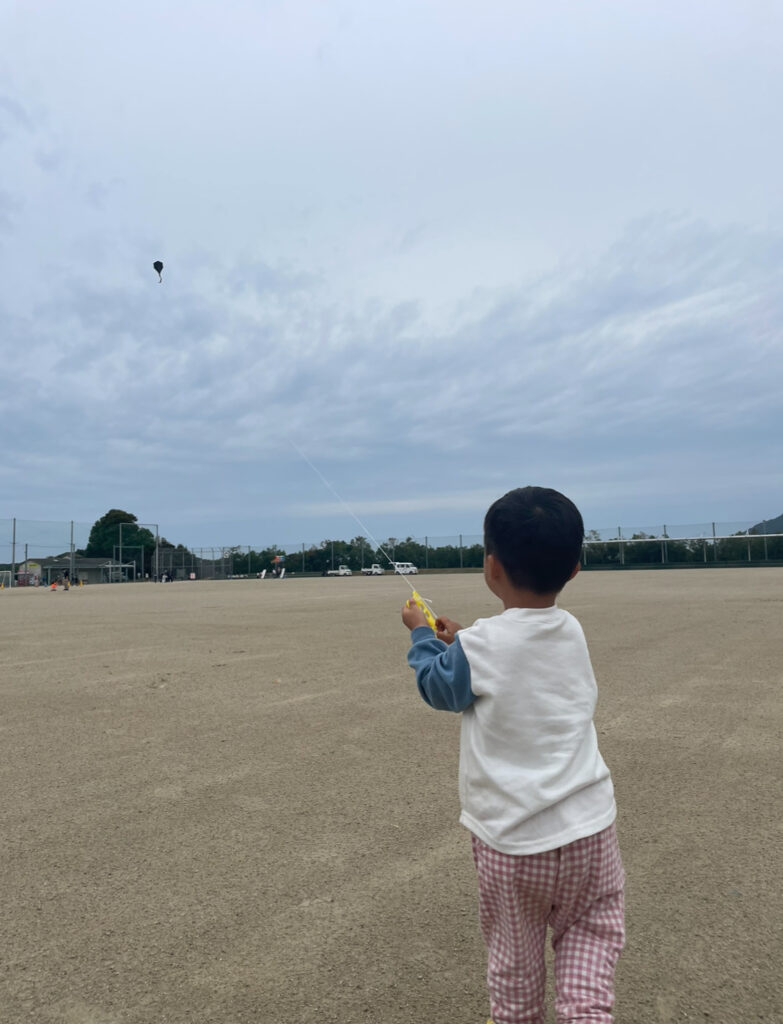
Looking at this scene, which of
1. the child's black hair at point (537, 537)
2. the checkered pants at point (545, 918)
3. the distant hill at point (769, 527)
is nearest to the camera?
the checkered pants at point (545, 918)

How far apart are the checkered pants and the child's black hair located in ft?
1.98

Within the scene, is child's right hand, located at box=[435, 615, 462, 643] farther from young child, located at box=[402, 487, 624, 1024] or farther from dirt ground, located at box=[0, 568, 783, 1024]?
dirt ground, located at box=[0, 568, 783, 1024]

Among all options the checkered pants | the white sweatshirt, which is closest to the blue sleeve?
the white sweatshirt

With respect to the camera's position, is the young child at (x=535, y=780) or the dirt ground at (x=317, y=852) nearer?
the young child at (x=535, y=780)

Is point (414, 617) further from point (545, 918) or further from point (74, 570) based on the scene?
point (74, 570)

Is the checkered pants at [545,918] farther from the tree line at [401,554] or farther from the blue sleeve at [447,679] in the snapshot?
the tree line at [401,554]

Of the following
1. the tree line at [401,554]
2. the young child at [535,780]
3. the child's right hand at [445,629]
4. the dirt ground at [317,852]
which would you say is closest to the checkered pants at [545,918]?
the young child at [535,780]

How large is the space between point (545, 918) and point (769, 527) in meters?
54.9

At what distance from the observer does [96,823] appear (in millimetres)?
3393

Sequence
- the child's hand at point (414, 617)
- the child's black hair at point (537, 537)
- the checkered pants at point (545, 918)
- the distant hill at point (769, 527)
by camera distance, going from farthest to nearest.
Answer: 1. the distant hill at point (769, 527)
2. the child's hand at point (414, 617)
3. the child's black hair at point (537, 537)
4. the checkered pants at point (545, 918)

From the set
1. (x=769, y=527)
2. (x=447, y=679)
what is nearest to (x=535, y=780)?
(x=447, y=679)

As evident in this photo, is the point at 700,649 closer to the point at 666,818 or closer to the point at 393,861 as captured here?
the point at 666,818

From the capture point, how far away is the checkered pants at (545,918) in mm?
1707

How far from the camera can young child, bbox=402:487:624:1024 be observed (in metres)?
1.71
